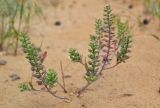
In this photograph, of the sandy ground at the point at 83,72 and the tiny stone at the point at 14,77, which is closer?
the sandy ground at the point at 83,72

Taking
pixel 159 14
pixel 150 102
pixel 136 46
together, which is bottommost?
pixel 150 102

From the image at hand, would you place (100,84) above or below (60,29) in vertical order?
below

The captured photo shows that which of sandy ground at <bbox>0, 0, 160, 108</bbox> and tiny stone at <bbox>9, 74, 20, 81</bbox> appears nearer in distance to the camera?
sandy ground at <bbox>0, 0, 160, 108</bbox>

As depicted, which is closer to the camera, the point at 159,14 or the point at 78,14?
the point at 159,14

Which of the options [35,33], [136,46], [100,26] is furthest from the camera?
[35,33]

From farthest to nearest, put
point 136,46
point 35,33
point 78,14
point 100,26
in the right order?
point 78,14
point 35,33
point 136,46
point 100,26

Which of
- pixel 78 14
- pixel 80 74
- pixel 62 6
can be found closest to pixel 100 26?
pixel 80 74

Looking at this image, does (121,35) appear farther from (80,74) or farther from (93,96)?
(80,74)
